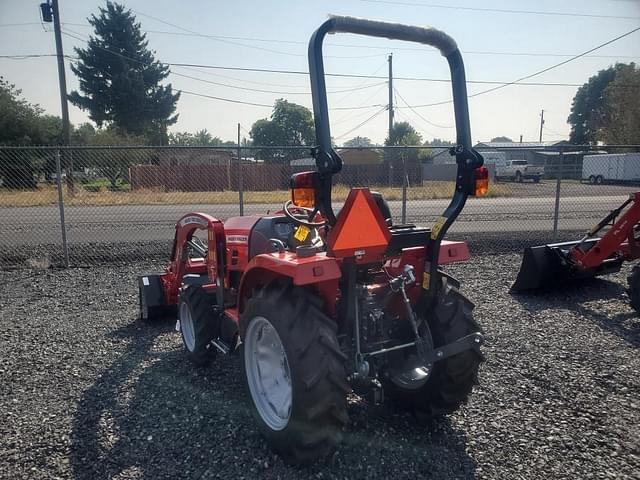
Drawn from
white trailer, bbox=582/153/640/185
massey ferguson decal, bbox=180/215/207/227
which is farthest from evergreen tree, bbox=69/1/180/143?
massey ferguson decal, bbox=180/215/207/227

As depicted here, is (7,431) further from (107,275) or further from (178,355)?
(107,275)

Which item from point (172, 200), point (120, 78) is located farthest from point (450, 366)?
point (120, 78)

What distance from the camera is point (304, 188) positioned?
8.10 feet

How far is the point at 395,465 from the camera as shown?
2.73m

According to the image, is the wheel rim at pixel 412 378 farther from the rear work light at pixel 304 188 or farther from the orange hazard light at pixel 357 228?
the rear work light at pixel 304 188

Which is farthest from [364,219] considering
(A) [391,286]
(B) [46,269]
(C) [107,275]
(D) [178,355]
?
(B) [46,269]

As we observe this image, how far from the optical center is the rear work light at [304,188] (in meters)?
2.46

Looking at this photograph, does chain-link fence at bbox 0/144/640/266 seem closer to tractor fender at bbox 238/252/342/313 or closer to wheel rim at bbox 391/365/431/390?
tractor fender at bbox 238/252/342/313

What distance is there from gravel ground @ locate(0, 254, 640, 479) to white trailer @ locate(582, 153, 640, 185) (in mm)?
26438

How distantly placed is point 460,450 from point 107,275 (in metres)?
6.07

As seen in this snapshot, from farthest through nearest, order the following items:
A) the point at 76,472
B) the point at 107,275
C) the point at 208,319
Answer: the point at 107,275 < the point at 208,319 < the point at 76,472

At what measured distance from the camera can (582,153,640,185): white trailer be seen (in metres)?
27.3

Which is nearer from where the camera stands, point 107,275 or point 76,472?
point 76,472

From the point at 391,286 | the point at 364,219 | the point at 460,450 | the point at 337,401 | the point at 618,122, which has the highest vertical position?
Answer: the point at 618,122
